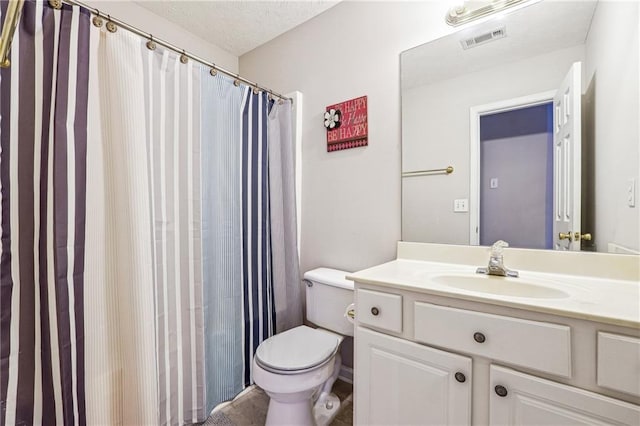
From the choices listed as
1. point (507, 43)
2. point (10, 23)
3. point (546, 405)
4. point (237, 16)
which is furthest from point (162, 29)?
point (546, 405)

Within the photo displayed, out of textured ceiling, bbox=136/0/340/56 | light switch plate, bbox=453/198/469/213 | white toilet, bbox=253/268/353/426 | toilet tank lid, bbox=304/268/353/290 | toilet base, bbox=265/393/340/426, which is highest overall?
textured ceiling, bbox=136/0/340/56

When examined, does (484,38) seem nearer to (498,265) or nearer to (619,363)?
(498,265)

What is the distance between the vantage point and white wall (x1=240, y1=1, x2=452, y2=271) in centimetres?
151

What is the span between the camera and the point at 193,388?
1.38 m

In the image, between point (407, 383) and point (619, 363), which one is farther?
point (407, 383)

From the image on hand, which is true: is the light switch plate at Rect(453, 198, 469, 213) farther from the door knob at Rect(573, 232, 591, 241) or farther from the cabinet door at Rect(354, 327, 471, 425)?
the cabinet door at Rect(354, 327, 471, 425)

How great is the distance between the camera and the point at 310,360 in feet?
4.08

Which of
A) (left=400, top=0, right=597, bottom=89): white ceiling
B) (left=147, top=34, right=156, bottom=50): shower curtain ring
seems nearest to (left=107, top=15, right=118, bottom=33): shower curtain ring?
(left=147, top=34, right=156, bottom=50): shower curtain ring

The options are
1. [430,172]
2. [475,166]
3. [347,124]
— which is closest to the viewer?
[475,166]

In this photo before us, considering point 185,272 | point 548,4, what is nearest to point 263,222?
point 185,272

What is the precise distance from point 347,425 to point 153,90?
1824 millimetres

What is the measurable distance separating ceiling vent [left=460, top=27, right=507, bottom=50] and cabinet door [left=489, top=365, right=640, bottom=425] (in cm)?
132

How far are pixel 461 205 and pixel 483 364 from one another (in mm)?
728

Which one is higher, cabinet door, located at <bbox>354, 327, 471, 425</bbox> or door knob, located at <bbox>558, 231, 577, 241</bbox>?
door knob, located at <bbox>558, 231, 577, 241</bbox>
